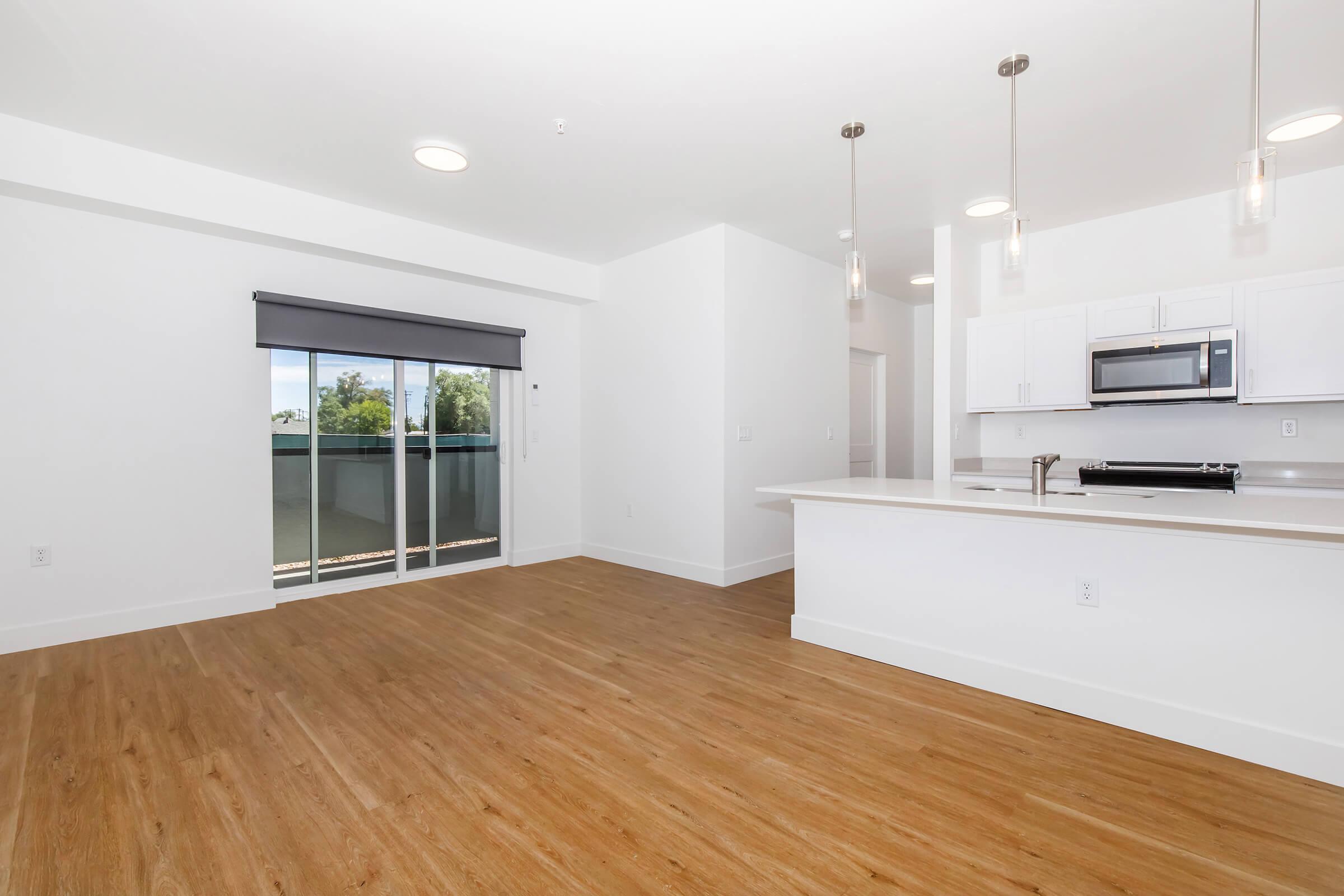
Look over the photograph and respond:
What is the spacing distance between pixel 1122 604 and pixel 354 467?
15.3 feet

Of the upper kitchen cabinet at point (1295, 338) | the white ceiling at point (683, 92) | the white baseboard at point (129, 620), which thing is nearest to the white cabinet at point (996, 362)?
the white ceiling at point (683, 92)

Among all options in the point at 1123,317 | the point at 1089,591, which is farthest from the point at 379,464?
the point at 1123,317

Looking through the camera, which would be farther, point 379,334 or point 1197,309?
point 379,334

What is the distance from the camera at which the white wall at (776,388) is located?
460cm

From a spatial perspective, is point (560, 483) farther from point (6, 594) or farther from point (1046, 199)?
point (1046, 199)

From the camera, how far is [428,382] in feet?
15.8

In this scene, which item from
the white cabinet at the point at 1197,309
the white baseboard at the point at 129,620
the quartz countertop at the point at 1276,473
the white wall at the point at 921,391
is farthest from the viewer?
the white wall at the point at 921,391

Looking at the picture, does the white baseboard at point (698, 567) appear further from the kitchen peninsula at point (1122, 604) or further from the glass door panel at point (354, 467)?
the glass door panel at point (354, 467)

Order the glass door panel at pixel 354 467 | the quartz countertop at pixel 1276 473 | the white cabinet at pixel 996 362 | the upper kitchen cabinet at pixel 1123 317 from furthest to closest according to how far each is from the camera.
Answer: the white cabinet at pixel 996 362 < the glass door panel at pixel 354 467 < the upper kitchen cabinet at pixel 1123 317 < the quartz countertop at pixel 1276 473

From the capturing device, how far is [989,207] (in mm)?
4070

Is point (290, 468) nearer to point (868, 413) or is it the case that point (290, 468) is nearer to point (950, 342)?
point (950, 342)

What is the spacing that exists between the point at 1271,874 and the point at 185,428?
17.0 feet

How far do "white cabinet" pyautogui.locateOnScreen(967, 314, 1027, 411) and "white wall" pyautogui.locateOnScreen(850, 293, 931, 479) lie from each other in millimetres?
1550

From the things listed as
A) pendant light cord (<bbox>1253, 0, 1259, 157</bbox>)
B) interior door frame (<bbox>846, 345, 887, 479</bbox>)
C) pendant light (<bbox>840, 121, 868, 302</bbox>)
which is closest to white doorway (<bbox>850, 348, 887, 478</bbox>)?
interior door frame (<bbox>846, 345, 887, 479</bbox>)
